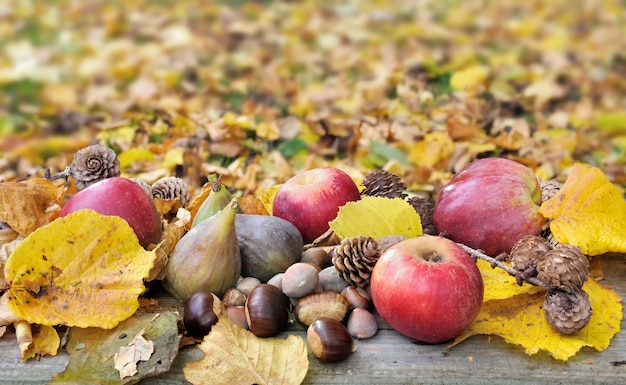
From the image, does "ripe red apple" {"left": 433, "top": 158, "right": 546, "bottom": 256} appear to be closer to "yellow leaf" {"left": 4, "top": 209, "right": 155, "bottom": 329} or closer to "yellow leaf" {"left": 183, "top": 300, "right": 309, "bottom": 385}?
"yellow leaf" {"left": 183, "top": 300, "right": 309, "bottom": 385}

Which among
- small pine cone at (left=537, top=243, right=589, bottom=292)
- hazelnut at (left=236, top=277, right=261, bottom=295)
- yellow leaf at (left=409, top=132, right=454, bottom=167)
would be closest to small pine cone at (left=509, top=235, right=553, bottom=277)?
small pine cone at (left=537, top=243, right=589, bottom=292)

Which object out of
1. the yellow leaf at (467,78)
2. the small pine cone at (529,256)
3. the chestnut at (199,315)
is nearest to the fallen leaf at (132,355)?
the chestnut at (199,315)

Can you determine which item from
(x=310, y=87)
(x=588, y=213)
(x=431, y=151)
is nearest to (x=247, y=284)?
(x=588, y=213)

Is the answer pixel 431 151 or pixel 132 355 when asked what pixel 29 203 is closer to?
pixel 132 355

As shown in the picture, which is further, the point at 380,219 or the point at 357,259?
the point at 380,219

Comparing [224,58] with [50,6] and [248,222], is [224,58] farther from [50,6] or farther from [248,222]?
[248,222]

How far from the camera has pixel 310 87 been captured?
5133mm

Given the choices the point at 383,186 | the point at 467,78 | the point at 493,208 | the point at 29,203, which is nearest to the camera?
the point at 493,208

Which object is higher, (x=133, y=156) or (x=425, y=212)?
(x=425, y=212)

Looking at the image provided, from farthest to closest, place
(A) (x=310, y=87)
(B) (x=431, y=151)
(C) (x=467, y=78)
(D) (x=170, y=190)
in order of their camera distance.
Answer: (A) (x=310, y=87) → (C) (x=467, y=78) → (B) (x=431, y=151) → (D) (x=170, y=190)

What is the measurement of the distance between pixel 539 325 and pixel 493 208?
1.25ft

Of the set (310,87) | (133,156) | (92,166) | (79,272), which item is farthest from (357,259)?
(310,87)

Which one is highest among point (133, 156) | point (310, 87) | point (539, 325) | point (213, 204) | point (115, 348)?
point (213, 204)

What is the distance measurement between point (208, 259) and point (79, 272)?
1.04ft
